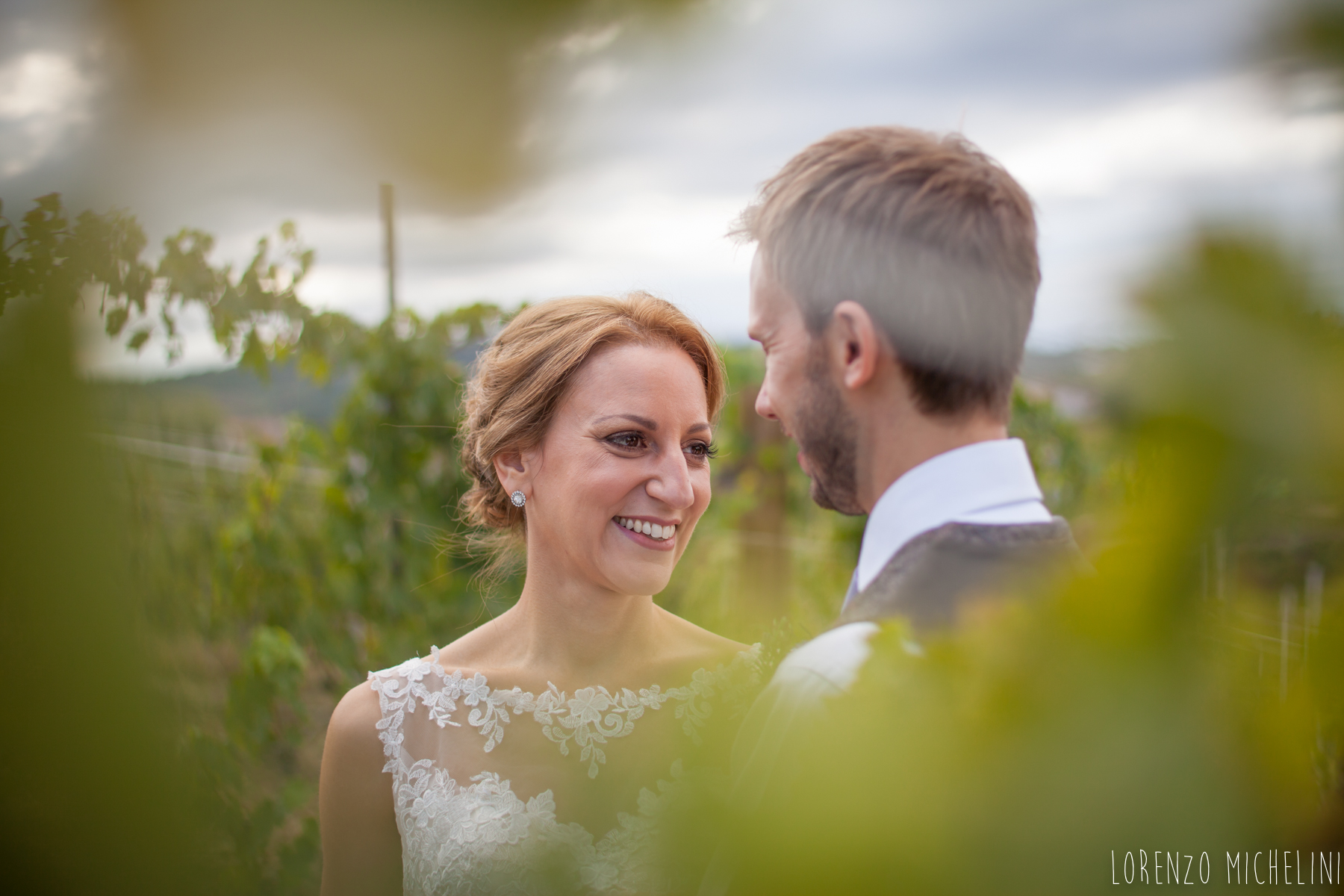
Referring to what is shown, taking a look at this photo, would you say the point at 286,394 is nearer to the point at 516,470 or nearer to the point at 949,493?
the point at 516,470

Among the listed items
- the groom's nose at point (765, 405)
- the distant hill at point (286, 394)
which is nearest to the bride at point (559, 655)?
the groom's nose at point (765, 405)

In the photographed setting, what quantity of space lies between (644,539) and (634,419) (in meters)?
0.26

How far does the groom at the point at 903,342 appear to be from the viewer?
0.88 meters

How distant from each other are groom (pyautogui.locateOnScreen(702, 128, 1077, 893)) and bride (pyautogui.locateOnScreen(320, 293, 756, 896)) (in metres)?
0.81

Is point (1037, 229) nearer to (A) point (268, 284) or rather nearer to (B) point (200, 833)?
(B) point (200, 833)

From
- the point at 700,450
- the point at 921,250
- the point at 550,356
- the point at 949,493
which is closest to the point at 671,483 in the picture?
the point at 700,450

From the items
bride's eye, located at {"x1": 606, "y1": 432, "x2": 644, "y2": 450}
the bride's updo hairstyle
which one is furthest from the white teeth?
the bride's updo hairstyle

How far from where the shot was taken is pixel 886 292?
0.92 meters

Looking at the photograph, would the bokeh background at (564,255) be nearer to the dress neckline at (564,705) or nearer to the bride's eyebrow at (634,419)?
the bride's eyebrow at (634,419)

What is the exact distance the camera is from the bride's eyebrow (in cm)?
185

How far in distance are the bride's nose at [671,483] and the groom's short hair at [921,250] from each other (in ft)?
2.69

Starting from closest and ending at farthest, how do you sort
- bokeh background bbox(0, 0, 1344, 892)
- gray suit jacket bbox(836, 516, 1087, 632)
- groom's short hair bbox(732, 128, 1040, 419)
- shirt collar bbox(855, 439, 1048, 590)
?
bokeh background bbox(0, 0, 1344, 892) < gray suit jacket bbox(836, 516, 1087, 632) < groom's short hair bbox(732, 128, 1040, 419) < shirt collar bbox(855, 439, 1048, 590)

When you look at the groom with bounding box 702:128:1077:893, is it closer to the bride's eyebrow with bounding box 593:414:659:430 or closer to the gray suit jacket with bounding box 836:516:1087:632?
the gray suit jacket with bounding box 836:516:1087:632

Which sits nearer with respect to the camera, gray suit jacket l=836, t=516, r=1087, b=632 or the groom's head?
gray suit jacket l=836, t=516, r=1087, b=632
